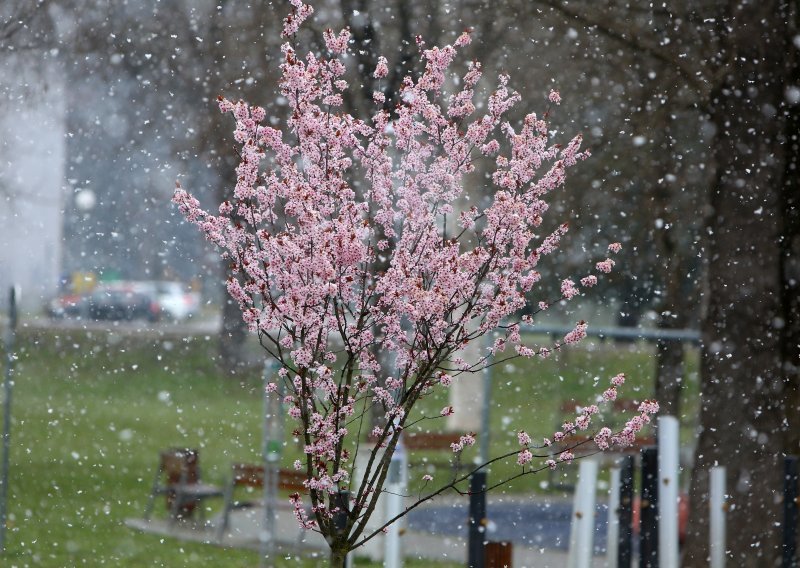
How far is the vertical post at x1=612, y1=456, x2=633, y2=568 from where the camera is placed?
16.5ft

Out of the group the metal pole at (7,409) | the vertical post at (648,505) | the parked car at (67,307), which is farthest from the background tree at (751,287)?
the parked car at (67,307)

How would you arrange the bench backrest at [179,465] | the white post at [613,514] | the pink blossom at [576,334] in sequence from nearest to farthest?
the pink blossom at [576,334] → the white post at [613,514] → the bench backrest at [179,465]

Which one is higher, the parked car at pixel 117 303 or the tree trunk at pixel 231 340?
the parked car at pixel 117 303

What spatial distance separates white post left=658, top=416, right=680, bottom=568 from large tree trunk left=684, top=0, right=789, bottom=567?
4.36ft

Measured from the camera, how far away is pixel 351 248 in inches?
127

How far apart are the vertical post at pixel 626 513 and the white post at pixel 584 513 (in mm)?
125

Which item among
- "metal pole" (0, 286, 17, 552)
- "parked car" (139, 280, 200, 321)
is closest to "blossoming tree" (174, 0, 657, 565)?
"metal pole" (0, 286, 17, 552)

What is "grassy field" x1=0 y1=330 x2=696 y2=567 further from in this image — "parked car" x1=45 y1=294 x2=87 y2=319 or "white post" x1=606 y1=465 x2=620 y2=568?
"white post" x1=606 y1=465 x2=620 y2=568

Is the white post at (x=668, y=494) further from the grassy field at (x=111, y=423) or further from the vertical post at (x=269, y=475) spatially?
the grassy field at (x=111, y=423)

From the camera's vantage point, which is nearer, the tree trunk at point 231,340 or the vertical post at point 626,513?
the vertical post at point 626,513

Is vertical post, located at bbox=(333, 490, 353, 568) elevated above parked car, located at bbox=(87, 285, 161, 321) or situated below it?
below

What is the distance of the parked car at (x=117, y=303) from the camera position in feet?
39.3

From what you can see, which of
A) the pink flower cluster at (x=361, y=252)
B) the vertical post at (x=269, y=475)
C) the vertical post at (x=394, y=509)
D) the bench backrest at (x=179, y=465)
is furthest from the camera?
the bench backrest at (x=179, y=465)

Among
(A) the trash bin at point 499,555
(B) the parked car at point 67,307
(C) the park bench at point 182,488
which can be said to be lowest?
(A) the trash bin at point 499,555
